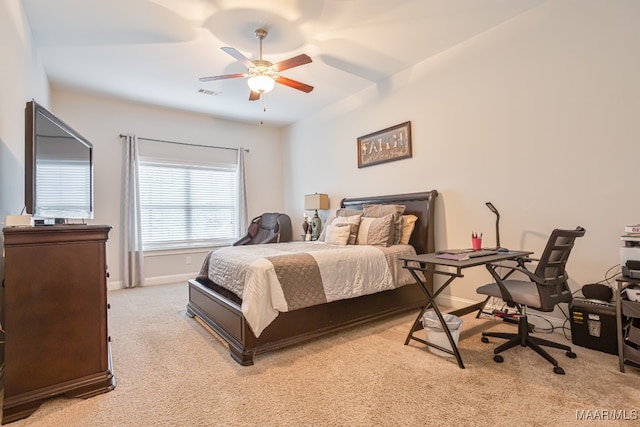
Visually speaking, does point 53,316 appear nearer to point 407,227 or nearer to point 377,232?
point 377,232

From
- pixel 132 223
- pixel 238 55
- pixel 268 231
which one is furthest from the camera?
pixel 268 231

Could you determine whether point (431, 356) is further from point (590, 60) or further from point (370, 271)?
point (590, 60)

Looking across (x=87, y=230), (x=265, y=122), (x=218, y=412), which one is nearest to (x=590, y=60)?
(x=218, y=412)

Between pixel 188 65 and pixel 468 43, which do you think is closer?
pixel 468 43

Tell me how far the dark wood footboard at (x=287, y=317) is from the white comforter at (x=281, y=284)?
105 millimetres

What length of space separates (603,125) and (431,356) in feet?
7.52

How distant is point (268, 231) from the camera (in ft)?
17.2

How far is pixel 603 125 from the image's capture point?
250 cm

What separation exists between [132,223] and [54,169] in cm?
303

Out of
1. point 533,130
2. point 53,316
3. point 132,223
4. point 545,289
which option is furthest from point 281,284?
point 132,223

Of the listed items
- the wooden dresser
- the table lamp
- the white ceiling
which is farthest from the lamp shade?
the wooden dresser

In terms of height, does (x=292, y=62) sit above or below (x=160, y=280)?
above

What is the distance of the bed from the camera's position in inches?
93.0

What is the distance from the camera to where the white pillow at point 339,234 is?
3617 mm
